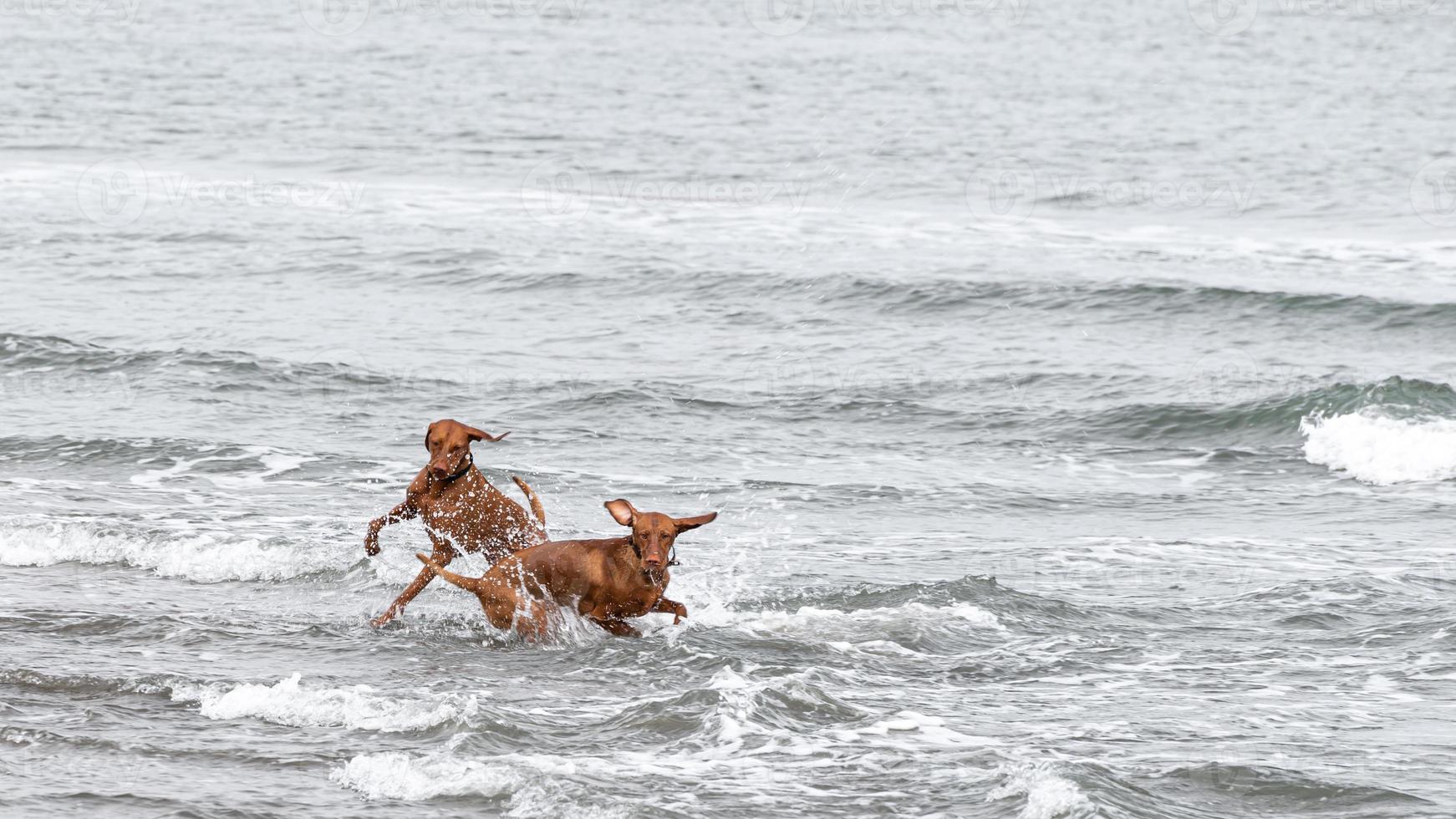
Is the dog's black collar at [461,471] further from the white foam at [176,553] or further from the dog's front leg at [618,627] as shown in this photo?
the white foam at [176,553]

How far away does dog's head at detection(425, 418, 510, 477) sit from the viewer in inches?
377

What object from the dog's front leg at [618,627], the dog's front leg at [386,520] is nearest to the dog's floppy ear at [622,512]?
the dog's front leg at [618,627]

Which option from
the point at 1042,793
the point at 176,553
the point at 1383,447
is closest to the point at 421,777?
the point at 1042,793

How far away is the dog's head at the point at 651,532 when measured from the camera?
8.70m

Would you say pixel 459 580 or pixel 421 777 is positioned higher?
pixel 459 580

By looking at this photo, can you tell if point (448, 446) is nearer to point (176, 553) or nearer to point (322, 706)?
point (322, 706)

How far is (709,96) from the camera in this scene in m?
41.7

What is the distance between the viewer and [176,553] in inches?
432

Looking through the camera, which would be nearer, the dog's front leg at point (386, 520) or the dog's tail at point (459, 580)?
the dog's tail at point (459, 580)

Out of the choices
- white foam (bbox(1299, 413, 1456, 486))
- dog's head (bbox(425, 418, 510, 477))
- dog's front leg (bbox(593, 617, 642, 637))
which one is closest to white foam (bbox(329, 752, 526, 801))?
dog's front leg (bbox(593, 617, 642, 637))

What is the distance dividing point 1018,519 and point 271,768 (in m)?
7.07

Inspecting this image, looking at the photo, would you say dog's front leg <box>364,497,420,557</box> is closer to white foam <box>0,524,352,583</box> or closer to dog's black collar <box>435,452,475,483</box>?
dog's black collar <box>435,452,475,483</box>

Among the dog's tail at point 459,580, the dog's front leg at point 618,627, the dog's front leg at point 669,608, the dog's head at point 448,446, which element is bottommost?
the dog's front leg at point 618,627

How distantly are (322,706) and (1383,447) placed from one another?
1032 centimetres
